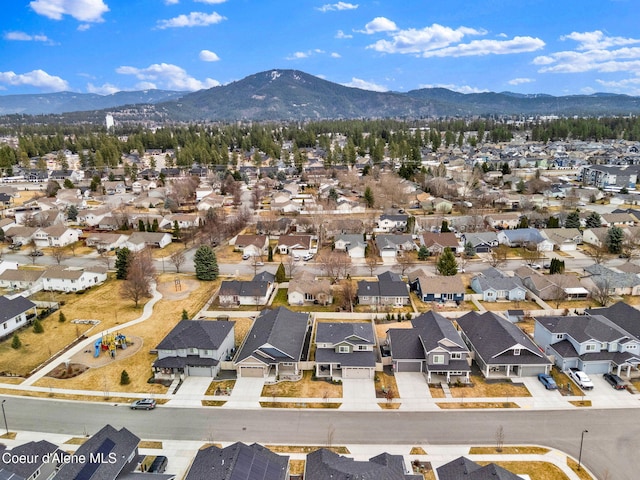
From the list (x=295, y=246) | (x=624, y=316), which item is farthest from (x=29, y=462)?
(x=624, y=316)

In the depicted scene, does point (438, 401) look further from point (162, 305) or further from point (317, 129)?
point (317, 129)

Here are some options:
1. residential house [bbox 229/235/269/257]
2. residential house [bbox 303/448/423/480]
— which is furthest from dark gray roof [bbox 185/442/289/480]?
→ residential house [bbox 229/235/269/257]

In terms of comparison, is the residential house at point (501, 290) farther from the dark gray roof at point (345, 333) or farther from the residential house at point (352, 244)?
the residential house at point (352, 244)

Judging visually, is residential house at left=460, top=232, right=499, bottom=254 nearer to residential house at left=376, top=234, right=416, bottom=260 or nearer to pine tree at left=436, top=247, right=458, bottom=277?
residential house at left=376, top=234, right=416, bottom=260

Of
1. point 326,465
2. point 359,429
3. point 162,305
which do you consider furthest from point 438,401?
point 162,305

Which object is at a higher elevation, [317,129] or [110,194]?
[317,129]

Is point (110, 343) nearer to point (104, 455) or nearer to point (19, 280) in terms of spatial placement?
point (104, 455)

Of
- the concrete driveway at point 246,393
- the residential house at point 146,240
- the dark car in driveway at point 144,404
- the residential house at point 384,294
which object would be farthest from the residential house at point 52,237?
the concrete driveway at point 246,393
